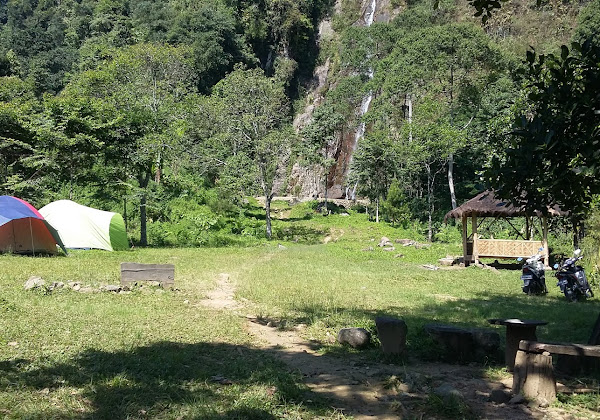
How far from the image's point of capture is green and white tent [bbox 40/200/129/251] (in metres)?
18.8

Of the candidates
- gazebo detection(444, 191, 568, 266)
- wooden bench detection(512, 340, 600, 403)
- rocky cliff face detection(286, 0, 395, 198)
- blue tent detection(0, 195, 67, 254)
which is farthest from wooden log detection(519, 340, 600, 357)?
rocky cliff face detection(286, 0, 395, 198)

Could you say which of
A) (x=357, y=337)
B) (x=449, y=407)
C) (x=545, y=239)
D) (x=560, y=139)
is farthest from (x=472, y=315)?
(x=545, y=239)

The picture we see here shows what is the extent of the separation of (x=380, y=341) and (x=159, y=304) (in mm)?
4540

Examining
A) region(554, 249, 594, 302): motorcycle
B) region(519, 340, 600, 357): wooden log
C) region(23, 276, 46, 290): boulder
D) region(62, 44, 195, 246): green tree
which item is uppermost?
region(62, 44, 195, 246): green tree

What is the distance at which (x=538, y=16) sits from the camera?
40.8 m

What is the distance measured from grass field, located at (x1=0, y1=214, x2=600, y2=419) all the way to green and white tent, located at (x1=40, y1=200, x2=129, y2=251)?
141 cm

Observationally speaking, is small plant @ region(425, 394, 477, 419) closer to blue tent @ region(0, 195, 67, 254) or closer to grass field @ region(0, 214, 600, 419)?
grass field @ region(0, 214, 600, 419)

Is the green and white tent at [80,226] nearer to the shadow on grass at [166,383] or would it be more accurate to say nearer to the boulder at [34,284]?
the boulder at [34,284]

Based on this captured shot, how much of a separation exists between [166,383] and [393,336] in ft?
9.30

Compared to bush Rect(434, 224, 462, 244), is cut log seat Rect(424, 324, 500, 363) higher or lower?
higher

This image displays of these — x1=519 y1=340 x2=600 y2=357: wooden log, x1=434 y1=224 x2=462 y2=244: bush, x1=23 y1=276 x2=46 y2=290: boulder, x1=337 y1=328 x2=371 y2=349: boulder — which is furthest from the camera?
x1=434 y1=224 x2=462 y2=244: bush

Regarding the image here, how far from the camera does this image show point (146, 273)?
452 inches

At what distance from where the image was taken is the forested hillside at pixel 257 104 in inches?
878

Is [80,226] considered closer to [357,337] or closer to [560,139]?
[357,337]
